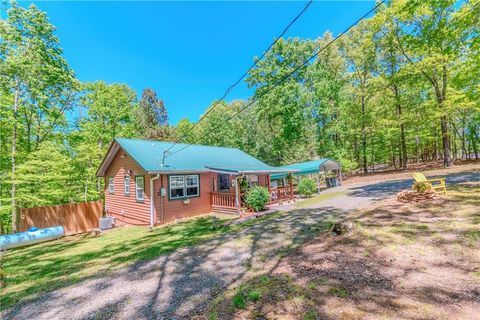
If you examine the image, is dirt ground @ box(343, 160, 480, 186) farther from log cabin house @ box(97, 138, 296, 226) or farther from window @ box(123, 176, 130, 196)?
window @ box(123, 176, 130, 196)

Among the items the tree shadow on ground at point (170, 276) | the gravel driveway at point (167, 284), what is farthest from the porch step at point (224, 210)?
the gravel driveway at point (167, 284)

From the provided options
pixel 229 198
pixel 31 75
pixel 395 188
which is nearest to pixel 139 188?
pixel 229 198

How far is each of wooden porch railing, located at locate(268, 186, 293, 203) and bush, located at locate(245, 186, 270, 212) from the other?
2.53 meters

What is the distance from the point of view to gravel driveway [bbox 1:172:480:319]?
3898mm

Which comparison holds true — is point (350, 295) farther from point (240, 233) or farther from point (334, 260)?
point (240, 233)

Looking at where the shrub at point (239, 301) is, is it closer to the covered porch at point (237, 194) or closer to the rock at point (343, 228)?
the rock at point (343, 228)

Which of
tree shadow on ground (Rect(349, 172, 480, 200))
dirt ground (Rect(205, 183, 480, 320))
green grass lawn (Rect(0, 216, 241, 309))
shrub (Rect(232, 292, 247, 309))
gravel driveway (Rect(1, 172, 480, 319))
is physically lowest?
green grass lawn (Rect(0, 216, 241, 309))

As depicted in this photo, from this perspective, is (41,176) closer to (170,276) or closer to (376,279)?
(170,276)

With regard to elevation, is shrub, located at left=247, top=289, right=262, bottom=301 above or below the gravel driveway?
above

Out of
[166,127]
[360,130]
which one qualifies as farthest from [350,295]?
[166,127]

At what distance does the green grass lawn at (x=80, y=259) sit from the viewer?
5.42m

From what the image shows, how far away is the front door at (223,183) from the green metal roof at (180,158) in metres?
0.90

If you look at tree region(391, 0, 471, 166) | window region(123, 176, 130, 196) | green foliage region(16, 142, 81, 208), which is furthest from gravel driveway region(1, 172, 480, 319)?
tree region(391, 0, 471, 166)

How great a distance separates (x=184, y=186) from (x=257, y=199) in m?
4.33
